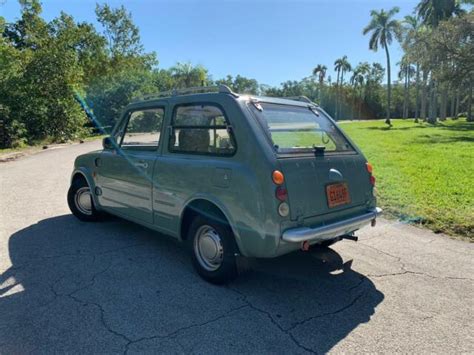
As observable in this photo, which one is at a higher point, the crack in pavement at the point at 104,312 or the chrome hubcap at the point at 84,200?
the chrome hubcap at the point at 84,200

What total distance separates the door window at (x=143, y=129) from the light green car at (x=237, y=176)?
0.05 feet

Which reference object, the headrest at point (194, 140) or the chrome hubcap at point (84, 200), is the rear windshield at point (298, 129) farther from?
the chrome hubcap at point (84, 200)

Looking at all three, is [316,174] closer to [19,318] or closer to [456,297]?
[456,297]

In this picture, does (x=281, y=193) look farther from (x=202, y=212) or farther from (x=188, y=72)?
(x=188, y=72)

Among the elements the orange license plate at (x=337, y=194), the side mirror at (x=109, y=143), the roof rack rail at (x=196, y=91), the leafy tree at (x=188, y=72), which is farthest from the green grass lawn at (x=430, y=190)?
the leafy tree at (x=188, y=72)

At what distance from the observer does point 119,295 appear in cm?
342

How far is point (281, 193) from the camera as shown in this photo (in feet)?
10.3

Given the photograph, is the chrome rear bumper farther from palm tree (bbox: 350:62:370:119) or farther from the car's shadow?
palm tree (bbox: 350:62:370:119)

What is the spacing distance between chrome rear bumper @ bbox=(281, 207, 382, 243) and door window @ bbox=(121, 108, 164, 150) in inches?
82.1

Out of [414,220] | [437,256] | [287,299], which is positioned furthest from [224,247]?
[414,220]

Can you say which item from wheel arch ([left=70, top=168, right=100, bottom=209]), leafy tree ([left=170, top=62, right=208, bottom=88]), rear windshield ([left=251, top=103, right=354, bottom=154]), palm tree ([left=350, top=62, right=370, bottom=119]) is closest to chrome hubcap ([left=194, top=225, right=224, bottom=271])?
rear windshield ([left=251, top=103, right=354, bottom=154])

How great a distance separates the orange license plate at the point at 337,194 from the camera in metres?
3.50

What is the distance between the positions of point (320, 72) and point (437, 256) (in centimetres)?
8377

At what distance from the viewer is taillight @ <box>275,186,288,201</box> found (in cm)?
311
